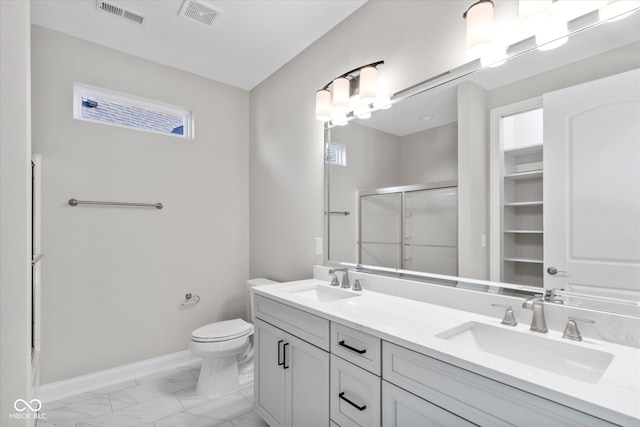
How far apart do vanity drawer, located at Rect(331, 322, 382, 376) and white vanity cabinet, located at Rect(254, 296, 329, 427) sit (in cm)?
6

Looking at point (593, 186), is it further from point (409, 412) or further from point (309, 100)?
point (309, 100)

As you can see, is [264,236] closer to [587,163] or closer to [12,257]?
[12,257]

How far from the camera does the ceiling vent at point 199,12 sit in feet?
6.24

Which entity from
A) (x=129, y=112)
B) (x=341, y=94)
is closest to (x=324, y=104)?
(x=341, y=94)

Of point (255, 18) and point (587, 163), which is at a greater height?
point (255, 18)

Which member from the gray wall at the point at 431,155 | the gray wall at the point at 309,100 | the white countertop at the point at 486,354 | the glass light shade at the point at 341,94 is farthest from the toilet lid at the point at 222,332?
the glass light shade at the point at 341,94

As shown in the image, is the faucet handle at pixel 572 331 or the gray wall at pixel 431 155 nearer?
the faucet handle at pixel 572 331

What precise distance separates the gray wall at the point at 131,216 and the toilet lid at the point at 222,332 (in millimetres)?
554

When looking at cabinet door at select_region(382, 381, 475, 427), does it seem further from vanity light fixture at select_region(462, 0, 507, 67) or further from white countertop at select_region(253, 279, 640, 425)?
vanity light fixture at select_region(462, 0, 507, 67)

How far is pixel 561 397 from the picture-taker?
67 cm

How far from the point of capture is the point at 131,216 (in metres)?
2.44

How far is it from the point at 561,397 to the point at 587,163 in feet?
2.50

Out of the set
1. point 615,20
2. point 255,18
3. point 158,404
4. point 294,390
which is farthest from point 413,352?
point 255,18

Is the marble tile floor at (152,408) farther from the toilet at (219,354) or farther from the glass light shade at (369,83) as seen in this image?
the glass light shade at (369,83)
